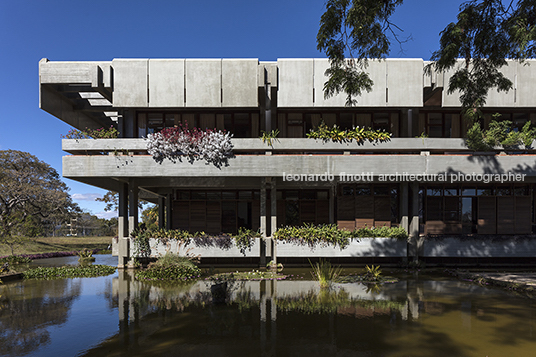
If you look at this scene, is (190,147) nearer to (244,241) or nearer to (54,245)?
(244,241)

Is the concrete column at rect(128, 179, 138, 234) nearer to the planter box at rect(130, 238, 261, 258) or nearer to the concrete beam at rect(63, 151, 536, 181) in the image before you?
the concrete beam at rect(63, 151, 536, 181)

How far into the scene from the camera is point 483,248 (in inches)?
613

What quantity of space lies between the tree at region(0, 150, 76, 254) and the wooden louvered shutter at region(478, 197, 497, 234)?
36062 mm

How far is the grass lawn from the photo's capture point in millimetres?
25594

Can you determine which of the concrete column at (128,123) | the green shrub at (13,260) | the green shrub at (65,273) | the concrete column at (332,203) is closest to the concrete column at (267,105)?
the concrete column at (332,203)

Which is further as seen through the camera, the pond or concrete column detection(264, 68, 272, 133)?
concrete column detection(264, 68, 272, 133)

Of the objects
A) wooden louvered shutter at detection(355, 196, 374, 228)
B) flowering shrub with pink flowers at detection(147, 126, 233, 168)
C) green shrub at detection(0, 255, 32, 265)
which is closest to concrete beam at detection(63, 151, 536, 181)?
flowering shrub with pink flowers at detection(147, 126, 233, 168)

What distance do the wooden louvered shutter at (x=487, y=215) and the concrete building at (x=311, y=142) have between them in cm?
6

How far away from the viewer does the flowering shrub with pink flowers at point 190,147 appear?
1485 centimetres

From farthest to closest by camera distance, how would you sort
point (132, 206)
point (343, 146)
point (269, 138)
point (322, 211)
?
point (322, 211), point (132, 206), point (343, 146), point (269, 138)

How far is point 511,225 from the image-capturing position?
17.6 metres

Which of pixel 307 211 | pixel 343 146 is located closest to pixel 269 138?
pixel 343 146

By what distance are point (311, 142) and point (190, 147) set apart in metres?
5.91

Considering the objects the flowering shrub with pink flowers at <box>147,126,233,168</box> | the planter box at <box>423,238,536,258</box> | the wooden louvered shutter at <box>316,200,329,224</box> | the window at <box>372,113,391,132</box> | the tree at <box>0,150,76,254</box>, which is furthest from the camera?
the tree at <box>0,150,76,254</box>
